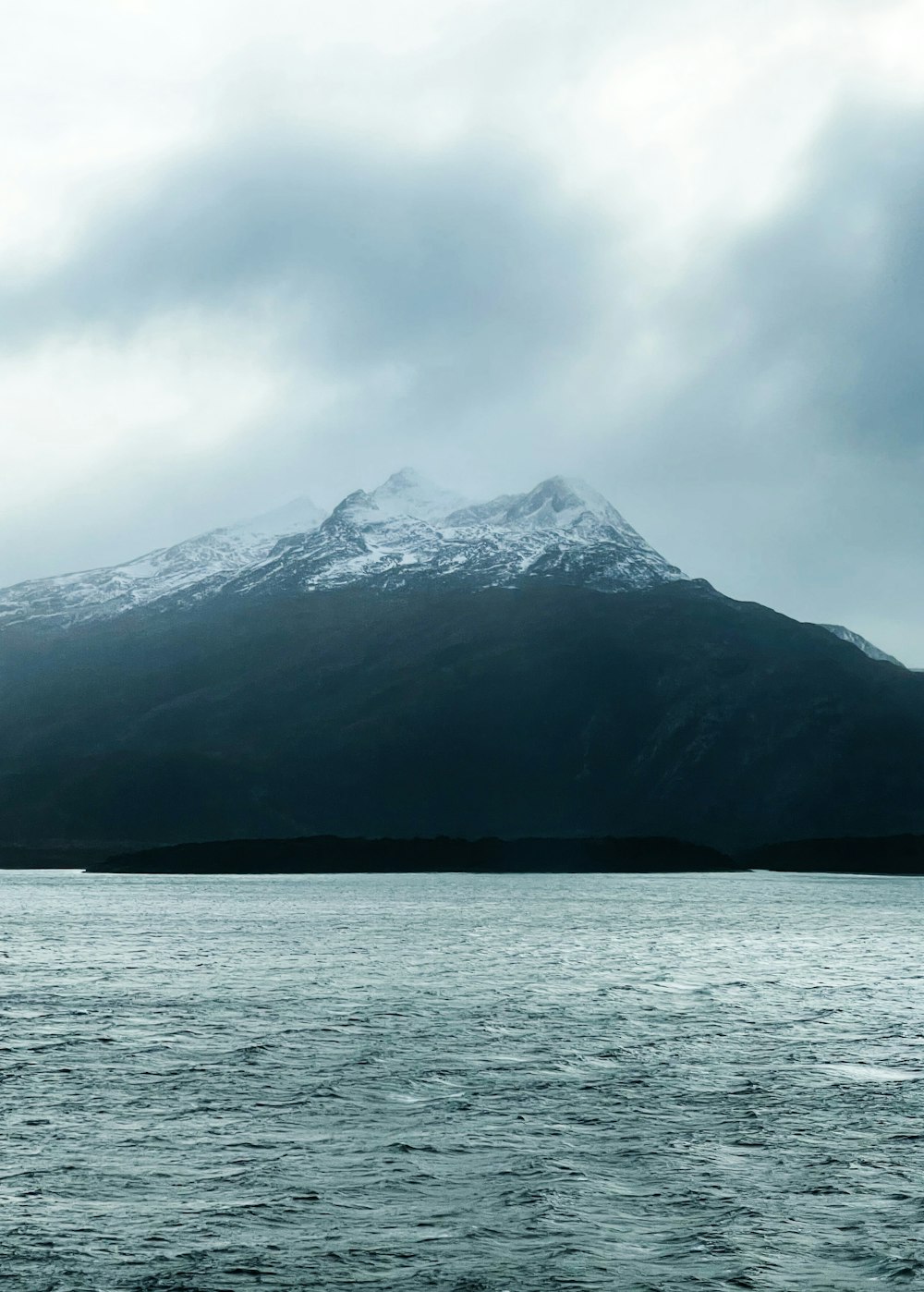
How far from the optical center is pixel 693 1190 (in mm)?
29438

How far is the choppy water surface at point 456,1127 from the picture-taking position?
81.4 ft

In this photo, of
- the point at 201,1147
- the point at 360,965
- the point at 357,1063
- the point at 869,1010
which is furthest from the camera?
the point at 360,965

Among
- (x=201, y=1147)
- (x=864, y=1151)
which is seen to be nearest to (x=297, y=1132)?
(x=201, y=1147)

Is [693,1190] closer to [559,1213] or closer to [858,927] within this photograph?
[559,1213]

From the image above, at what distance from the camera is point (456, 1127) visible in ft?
117

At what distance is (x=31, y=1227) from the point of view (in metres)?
26.4

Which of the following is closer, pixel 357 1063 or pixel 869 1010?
pixel 357 1063

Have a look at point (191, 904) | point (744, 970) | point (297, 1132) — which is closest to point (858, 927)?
point (744, 970)

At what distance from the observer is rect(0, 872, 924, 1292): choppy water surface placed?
81.4 ft

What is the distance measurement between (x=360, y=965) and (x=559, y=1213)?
53.7 m

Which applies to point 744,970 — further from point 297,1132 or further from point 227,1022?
point 297,1132

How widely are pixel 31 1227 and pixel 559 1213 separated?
33.4 feet

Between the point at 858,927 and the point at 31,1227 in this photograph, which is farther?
the point at 858,927

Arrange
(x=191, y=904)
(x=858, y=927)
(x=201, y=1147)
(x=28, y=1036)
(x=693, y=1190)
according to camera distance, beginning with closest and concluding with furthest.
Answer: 1. (x=693, y=1190)
2. (x=201, y=1147)
3. (x=28, y=1036)
4. (x=858, y=927)
5. (x=191, y=904)
